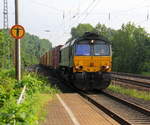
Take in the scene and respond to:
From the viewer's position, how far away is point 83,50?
19.7m

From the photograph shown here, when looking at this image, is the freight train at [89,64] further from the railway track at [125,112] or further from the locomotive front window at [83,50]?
the railway track at [125,112]

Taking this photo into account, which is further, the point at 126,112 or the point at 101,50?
the point at 101,50

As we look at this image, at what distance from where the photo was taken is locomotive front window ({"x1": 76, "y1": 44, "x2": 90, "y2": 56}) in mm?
19500

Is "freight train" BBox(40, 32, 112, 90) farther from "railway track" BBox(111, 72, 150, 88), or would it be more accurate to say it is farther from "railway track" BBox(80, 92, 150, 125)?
"railway track" BBox(111, 72, 150, 88)

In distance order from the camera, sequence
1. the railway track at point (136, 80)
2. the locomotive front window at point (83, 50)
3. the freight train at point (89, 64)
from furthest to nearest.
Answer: the railway track at point (136, 80), the locomotive front window at point (83, 50), the freight train at point (89, 64)

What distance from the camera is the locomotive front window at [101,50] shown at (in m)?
19.8

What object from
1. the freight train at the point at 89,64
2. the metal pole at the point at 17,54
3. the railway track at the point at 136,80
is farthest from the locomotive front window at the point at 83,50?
the railway track at the point at 136,80

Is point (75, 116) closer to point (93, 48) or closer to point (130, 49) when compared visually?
point (93, 48)

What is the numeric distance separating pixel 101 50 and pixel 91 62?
104 cm

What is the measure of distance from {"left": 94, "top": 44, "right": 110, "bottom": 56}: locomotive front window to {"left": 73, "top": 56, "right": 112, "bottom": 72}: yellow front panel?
23 centimetres

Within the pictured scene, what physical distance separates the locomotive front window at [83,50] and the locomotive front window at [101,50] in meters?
0.50

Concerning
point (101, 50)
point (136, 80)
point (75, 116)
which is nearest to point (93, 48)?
point (101, 50)

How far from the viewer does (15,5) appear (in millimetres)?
15477

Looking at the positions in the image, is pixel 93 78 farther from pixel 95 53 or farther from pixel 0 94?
pixel 0 94
